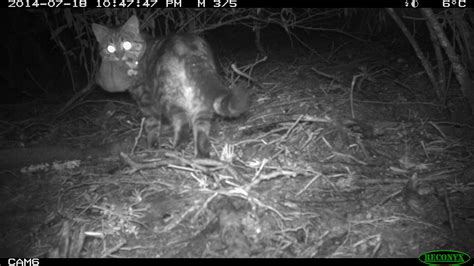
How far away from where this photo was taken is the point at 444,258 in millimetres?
2025

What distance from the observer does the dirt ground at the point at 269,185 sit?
223 cm

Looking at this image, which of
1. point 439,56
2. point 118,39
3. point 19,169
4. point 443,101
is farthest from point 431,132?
point 19,169

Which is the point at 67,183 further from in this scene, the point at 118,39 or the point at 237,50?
the point at 237,50

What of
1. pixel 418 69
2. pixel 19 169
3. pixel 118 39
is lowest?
pixel 19 169

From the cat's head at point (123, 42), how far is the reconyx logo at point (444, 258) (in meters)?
2.92

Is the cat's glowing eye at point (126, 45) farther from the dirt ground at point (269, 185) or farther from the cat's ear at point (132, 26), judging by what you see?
the dirt ground at point (269, 185)

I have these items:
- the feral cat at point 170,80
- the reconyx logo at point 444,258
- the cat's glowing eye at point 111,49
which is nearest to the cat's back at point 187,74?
the feral cat at point 170,80

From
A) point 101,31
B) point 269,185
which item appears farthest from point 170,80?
point 269,185

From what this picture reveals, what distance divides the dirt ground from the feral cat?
25 centimetres

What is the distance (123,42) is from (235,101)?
155 centimetres

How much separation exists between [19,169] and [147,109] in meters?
1.20

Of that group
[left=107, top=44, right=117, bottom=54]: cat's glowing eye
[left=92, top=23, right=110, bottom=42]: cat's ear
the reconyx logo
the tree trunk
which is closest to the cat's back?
[left=107, top=44, right=117, bottom=54]: cat's glowing eye

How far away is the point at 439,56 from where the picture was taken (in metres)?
3.48

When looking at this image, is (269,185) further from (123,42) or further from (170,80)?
(123,42)
